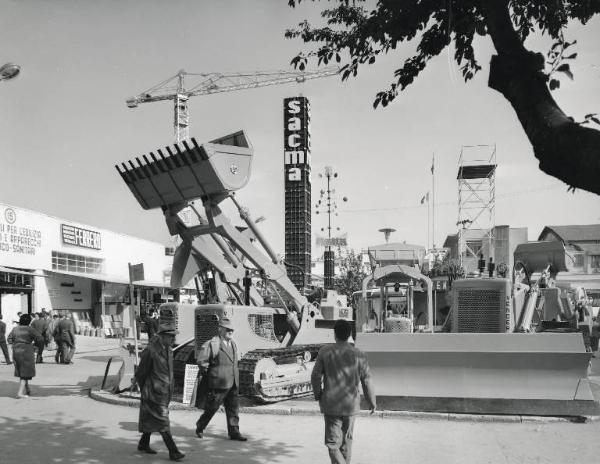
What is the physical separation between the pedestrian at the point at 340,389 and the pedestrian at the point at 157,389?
222cm

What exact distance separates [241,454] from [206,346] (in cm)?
151

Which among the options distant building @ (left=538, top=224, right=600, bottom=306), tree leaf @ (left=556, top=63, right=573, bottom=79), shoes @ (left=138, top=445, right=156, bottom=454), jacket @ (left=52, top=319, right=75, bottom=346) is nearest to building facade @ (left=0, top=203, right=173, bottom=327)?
jacket @ (left=52, top=319, right=75, bottom=346)

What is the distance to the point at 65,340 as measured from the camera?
67.8 feet

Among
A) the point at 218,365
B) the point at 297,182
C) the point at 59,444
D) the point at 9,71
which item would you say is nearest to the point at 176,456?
the point at 218,365

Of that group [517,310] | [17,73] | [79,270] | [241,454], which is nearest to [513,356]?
[517,310]

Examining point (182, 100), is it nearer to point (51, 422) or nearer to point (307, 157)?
point (307, 157)

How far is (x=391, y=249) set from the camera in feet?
54.2

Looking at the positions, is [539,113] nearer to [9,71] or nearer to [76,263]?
[9,71]

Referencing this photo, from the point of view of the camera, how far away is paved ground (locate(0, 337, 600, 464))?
7590 millimetres

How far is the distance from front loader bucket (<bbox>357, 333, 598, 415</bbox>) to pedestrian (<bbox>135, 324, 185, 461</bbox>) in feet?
11.0

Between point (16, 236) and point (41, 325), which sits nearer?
point (41, 325)

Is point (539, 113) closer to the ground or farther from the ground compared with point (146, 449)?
farther from the ground

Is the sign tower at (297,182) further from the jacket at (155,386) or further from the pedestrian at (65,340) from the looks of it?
the jacket at (155,386)

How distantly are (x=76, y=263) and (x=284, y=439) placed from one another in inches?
1175
